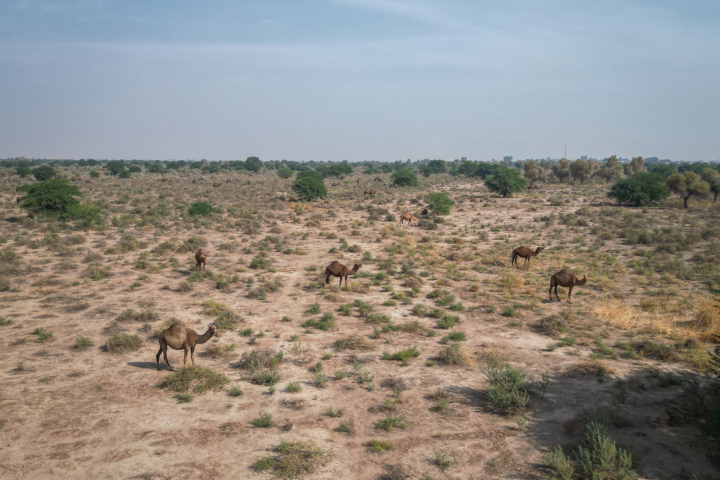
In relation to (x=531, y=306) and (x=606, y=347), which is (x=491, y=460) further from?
(x=531, y=306)

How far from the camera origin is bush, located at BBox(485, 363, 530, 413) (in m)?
8.12

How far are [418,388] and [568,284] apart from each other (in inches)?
347

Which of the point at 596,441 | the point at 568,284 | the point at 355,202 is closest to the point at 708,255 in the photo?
the point at 568,284

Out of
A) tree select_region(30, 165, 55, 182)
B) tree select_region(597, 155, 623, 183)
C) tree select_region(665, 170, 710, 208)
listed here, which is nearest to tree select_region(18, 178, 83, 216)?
tree select_region(30, 165, 55, 182)

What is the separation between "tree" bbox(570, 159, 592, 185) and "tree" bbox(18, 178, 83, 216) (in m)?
79.5

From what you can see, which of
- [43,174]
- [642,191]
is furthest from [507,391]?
[43,174]

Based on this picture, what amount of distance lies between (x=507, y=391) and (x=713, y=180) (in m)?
50.7

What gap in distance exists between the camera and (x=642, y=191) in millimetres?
42688

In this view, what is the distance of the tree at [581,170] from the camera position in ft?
242

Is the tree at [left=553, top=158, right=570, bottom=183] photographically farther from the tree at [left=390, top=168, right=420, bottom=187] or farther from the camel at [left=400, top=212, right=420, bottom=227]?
the camel at [left=400, top=212, right=420, bottom=227]

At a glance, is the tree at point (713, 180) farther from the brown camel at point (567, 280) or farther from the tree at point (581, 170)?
the brown camel at point (567, 280)

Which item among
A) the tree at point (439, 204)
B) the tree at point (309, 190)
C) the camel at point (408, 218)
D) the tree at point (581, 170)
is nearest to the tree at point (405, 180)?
the tree at point (309, 190)

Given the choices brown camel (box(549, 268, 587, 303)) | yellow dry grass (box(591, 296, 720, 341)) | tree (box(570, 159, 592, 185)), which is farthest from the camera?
tree (box(570, 159, 592, 185))

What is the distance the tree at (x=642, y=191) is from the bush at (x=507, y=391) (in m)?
43.9
